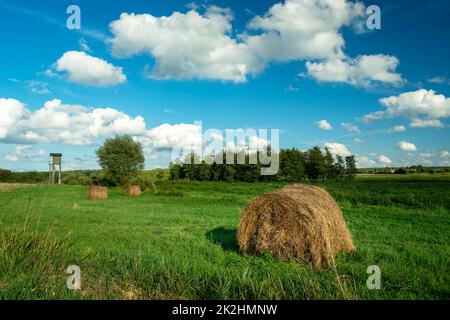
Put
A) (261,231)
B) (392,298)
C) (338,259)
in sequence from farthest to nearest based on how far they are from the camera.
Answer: (261,231) → (338,259) → (392,298)

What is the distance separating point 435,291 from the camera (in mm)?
6301

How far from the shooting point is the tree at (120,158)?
169 feet

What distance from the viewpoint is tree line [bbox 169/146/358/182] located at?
78.5 metres

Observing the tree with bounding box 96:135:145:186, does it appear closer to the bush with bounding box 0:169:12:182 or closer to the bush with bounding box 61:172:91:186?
the bush with bounding box 61:172:91:186

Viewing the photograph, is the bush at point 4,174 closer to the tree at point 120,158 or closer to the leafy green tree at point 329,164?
the tree at point 120,158

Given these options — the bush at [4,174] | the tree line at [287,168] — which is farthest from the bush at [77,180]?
the tree line at [287,168]

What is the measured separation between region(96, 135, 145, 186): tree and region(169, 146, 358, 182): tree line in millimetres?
30120

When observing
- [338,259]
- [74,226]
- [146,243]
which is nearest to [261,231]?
[338,259]

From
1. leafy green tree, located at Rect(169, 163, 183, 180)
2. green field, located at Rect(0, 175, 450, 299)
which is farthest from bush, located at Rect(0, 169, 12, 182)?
green field, located at Rect(0, 175, 450, 299)

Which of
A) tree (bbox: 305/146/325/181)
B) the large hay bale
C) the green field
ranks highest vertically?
tree (bbox: 305/146/325/181)
